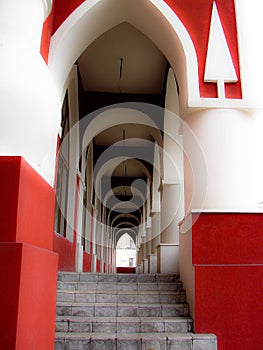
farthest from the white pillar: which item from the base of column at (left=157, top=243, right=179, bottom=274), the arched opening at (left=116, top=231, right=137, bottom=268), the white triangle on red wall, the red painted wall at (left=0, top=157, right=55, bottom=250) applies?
the arched opening at (left=116, top=231, right=137, bottom=268)

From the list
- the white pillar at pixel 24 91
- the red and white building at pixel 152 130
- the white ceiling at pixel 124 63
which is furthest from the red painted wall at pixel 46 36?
the white ceiling at pixel 124 63

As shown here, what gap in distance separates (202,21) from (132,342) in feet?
14.6

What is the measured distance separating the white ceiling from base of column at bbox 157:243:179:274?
4.19 m

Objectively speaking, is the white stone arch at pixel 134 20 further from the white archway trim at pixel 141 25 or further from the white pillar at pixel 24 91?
the white pillar at pixel 24 91

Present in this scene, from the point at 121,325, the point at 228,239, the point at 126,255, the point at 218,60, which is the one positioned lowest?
the point at 121,325

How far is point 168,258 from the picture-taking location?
7.07 meters

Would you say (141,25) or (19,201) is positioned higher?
(141,25)

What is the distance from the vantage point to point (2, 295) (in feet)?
7.87

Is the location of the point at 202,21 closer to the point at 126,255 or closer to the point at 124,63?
the point at 124,63

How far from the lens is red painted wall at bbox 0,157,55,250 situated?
2.53 metres

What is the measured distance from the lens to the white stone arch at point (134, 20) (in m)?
5.26

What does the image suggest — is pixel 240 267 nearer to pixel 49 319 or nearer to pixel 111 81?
pixel 49 319

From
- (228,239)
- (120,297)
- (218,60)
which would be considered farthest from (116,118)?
(228,239)

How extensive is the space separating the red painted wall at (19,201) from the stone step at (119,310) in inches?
83.0
